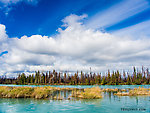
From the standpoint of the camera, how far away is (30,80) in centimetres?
13362

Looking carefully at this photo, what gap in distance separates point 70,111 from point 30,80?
12654 centimetres

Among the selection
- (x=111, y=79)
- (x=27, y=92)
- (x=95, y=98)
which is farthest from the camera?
(x=111, y=79)

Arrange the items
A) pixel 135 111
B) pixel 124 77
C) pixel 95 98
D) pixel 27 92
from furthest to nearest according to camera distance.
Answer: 1. pixel 124 77
2. pixel 27 92
3. pixel 95 98
4. pixel 135 111

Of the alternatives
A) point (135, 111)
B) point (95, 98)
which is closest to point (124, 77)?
point (95, 98)

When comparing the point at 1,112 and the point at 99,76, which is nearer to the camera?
the point at 1,112

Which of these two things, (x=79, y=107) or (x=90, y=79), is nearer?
(x=79, y=107)

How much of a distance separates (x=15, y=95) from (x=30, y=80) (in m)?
112

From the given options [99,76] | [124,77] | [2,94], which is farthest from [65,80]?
[2,94]

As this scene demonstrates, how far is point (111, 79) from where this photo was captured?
117500 millimetres

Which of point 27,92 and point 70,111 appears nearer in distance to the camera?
point 70,111

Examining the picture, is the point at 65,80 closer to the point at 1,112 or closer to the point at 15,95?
the point at 15,95

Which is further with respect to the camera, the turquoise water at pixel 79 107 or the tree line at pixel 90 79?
the tree line at pixel 90 79

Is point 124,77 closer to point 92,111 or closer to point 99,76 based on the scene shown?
point 99,76

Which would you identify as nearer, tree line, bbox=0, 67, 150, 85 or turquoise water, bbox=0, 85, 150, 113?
turquoise water, bbox=0, 85, 150, 113
